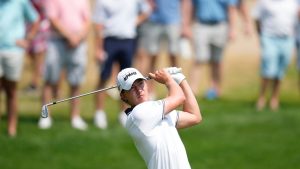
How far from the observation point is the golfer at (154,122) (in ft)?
25.5

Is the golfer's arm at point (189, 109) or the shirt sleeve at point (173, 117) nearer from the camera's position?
the shirt sleeve at point (173, 117)

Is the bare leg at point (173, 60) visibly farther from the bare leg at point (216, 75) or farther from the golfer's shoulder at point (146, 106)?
the golfer's shoulder at point (146, 106)

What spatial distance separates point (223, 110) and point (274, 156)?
7.14ft

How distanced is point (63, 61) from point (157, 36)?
6.79 feet

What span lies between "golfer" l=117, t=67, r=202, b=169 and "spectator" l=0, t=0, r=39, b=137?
556 cm

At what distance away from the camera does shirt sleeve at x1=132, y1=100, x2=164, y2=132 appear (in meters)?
7.79

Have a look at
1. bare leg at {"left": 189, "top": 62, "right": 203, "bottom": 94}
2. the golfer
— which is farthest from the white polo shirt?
bare leg at {"left": 189, "top": 62, "right": 203, "bottom": 94}

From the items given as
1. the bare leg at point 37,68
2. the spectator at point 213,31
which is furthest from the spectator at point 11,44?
the spectator at point 213,31

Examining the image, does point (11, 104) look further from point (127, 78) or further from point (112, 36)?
point (127, 78)

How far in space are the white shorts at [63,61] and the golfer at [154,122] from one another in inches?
239

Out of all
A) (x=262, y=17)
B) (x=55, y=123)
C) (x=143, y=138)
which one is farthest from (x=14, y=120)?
(x=143, y=138)

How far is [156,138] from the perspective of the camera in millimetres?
7777

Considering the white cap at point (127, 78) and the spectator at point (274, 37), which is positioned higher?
the spectator at point (274, 37)

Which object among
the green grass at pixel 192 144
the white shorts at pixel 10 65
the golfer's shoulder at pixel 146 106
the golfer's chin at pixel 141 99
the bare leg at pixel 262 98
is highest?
the white shorts at pixel 10 65
